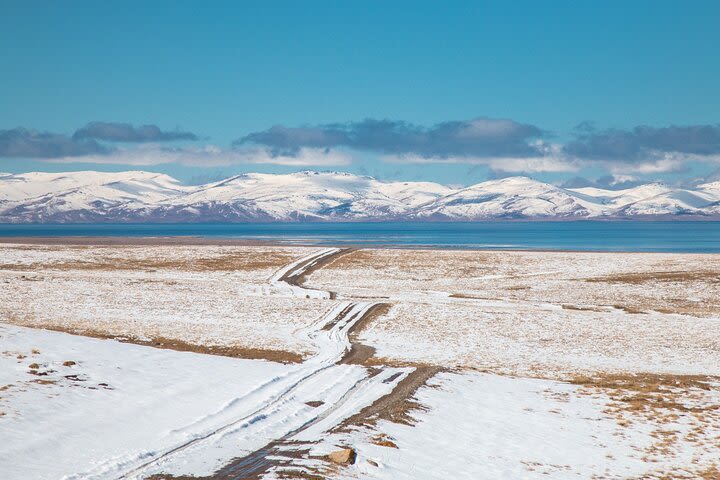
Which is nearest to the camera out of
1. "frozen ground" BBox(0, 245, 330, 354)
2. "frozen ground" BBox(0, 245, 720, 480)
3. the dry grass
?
"frozen ground" BBox(0, 245, 720, 480)

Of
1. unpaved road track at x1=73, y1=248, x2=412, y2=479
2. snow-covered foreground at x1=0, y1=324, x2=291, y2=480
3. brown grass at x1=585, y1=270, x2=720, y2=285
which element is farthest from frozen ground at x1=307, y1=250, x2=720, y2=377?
snow-covered foreground at x1=0, y1=324, x2=291, y2=480

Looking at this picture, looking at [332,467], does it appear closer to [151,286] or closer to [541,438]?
[541,438]

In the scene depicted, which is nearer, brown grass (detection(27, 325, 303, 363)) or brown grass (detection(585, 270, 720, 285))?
brown grass (detection(27, 325, 303, 363))

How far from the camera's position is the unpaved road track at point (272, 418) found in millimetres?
18297

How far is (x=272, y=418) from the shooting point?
23.4 metres

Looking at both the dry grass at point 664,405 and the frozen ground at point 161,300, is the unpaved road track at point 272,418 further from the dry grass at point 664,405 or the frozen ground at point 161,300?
the dry grass at point 664,405

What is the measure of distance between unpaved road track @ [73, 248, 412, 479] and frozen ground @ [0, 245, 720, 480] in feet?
0.32

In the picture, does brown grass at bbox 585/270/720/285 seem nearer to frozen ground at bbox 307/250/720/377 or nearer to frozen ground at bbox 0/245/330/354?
frozen ground at bbox 307/250/720/377

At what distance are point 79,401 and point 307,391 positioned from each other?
8.81m

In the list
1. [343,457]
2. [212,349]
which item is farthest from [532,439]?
[212,349]

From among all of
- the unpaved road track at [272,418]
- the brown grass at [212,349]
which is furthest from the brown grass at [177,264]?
the unpaved road track at [272,418]

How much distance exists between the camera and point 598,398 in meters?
29.1

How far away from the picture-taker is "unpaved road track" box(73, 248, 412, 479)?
60.0 ft

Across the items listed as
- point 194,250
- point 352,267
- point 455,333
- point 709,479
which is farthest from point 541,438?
point 194,250
